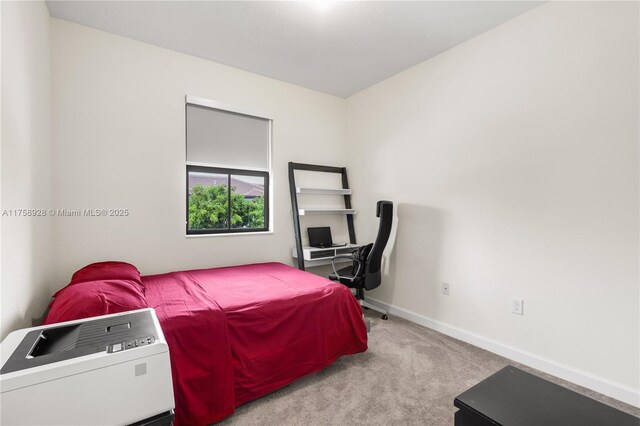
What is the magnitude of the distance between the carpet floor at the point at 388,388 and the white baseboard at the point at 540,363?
47 millimetres

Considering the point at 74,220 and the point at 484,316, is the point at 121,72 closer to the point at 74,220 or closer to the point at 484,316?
the point at 74,220

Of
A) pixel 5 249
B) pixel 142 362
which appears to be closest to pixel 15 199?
pixel 5 249

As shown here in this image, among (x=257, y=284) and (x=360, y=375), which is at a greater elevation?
(x=257, y=284)

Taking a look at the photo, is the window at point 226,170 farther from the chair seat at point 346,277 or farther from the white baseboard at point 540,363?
the white baseboard at point 540,363

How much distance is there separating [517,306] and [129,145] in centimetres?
373

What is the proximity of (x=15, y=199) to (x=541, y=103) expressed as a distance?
3.55 meters

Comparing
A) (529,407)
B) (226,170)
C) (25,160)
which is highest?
(226,170)

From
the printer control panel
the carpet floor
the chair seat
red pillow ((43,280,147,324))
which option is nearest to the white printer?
the printer control panel

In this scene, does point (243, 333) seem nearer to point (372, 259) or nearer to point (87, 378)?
point (87, 378)

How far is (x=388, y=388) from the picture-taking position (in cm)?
208

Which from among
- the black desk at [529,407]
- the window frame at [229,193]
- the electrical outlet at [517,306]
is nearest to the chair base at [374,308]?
the electrical outlet at [517,306]

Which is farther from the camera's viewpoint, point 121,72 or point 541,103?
point 121,72

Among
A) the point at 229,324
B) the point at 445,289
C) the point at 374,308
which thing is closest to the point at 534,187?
the point at 445,289

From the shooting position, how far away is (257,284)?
250 centimetres
